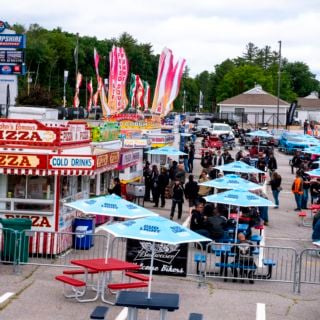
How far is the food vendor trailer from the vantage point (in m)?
16.7

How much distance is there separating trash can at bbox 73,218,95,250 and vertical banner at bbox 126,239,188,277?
2984mm

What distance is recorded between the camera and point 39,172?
54.9ft

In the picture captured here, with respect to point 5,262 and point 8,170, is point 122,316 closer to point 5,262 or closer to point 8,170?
point 5,262

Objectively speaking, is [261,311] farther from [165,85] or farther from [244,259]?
[165,85]

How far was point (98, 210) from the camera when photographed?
13758mm

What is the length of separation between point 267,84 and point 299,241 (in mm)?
104956

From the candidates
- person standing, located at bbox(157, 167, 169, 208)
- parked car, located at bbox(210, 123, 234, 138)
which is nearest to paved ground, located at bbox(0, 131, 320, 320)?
person standing, located at bbox(157, 167, 169, 208)

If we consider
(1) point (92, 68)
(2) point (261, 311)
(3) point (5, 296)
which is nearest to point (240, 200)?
(2) point (261, 311)

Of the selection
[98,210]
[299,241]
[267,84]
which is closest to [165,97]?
[299,241]

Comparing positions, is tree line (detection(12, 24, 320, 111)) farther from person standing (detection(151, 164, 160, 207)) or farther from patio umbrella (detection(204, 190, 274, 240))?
patio umbrella (detection(204, 190, 274, 240))

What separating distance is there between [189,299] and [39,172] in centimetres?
487

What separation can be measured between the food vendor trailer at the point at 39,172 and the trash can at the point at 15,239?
0.80 metres

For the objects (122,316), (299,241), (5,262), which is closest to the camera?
(122,316)

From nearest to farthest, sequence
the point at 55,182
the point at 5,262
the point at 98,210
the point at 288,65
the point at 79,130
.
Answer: the point at 98,210 < the point at 5,262 < the point at 55,182 < the point at 79,130 < the point at 288,65
